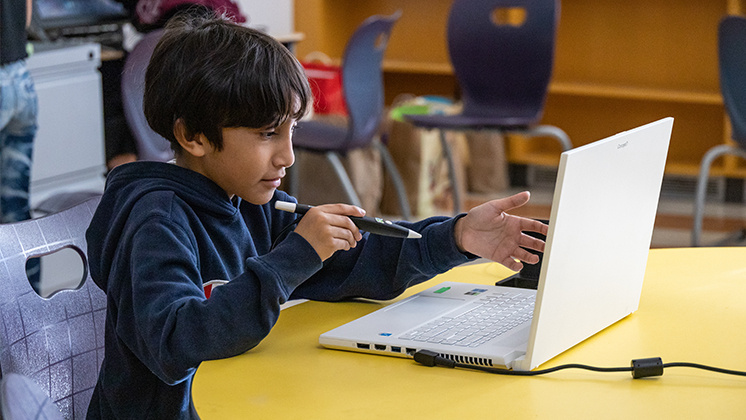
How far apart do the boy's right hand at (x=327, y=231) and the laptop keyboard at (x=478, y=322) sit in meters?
0.13

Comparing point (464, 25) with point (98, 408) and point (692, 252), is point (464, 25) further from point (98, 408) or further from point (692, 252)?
point (98, 408)

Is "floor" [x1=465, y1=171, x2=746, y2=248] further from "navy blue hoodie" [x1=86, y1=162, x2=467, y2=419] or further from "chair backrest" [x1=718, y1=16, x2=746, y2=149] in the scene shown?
"navy blue hoodie" [x1=86, y1=162, x2=467, y2=419]

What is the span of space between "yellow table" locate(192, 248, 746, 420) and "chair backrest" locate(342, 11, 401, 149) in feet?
6.85

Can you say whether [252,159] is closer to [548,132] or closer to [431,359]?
[431,359]

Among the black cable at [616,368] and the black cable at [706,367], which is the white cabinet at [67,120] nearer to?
the black cable at [616,368]

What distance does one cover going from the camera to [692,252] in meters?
1.33

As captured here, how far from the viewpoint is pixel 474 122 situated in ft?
10.9

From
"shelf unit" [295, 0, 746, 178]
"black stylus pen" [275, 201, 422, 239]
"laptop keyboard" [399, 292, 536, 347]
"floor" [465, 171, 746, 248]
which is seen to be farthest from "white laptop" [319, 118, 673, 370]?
"shelf unit" [295, 0, 746, 178]

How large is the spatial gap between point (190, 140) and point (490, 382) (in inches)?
16.6

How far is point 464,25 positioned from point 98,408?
9.17 feet

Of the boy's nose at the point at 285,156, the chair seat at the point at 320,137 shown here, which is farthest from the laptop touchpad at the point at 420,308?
the chair seat at the point at 320,137

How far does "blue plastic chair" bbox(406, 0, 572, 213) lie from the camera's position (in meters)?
3.36

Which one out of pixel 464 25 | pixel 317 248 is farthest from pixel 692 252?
pixel 464 25

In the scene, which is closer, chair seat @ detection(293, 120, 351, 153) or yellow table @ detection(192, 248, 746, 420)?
yellow table @ detection(192, 248, 746, 420)
